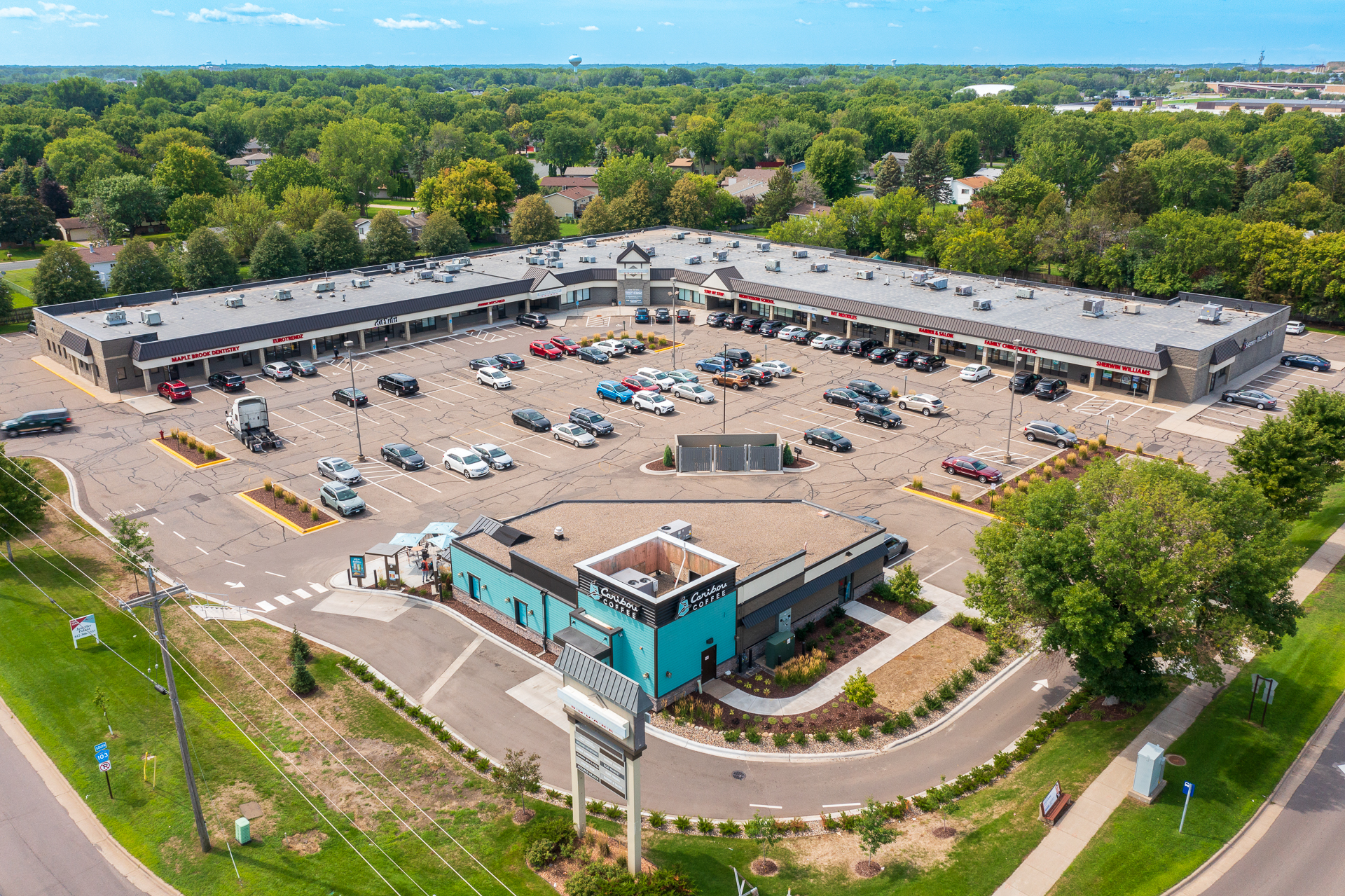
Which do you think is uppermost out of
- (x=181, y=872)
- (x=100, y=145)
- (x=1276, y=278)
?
(x=100, y=145)

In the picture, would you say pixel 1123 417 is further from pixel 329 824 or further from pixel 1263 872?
pixel 329 824

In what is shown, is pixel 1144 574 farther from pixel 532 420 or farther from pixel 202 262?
pixel 202 262

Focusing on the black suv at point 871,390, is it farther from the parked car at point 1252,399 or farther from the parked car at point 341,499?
the parked car at point 341,499

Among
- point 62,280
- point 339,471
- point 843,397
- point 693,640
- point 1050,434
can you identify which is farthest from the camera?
point 62,280

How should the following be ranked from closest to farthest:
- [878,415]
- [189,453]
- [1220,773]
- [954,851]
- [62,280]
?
1. [954,851]
2. [1220,773]
3. [189,453]
4. [878,415]
5. [62,280]

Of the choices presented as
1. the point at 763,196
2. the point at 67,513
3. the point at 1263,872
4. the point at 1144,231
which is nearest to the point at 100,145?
the point at 763,196

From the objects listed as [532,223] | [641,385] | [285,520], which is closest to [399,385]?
[641,385]

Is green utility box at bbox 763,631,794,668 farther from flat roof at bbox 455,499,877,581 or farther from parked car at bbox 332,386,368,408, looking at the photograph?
parked car at bbox 332,386,368,408
